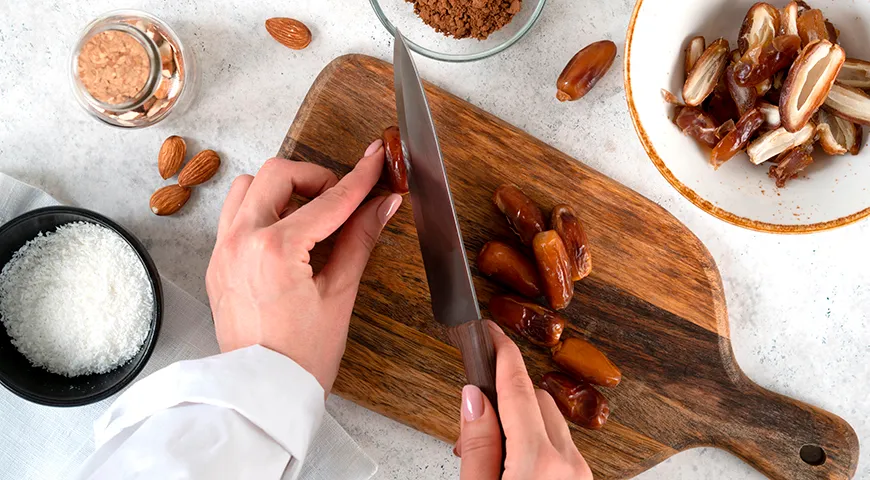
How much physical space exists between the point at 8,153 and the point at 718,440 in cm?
134

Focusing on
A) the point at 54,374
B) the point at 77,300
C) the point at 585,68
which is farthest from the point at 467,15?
the point at 54,374

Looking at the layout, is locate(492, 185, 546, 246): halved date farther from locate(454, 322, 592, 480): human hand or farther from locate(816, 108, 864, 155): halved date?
locate(816, 108, 864, 155): halved date

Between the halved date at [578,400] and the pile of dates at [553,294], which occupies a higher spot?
the pile of dates at [553,294]

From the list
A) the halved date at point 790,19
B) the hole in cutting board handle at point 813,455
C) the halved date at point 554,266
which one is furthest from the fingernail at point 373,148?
the hole in cutting board handle at point 813,455

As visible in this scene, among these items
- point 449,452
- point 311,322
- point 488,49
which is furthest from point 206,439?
point 488,49

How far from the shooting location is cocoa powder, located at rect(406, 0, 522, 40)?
1.07m

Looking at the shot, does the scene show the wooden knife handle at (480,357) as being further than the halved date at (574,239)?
No

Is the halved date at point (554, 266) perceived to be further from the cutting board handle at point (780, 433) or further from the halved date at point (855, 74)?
the halved date at point (855, 74)

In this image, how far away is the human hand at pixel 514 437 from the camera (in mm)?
860

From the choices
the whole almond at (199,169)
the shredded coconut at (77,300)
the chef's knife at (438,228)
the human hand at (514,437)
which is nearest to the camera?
the human hand at (514,437)

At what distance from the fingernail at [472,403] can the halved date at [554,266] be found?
239mm

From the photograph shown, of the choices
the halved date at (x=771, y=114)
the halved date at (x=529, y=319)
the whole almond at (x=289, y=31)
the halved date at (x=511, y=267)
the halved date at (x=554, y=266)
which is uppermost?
the halved date at (x=771, y=114)

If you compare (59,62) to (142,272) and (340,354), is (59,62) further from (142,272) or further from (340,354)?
(340,354)

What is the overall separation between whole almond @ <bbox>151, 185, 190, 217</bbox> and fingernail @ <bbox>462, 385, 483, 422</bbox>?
608 millimetres
